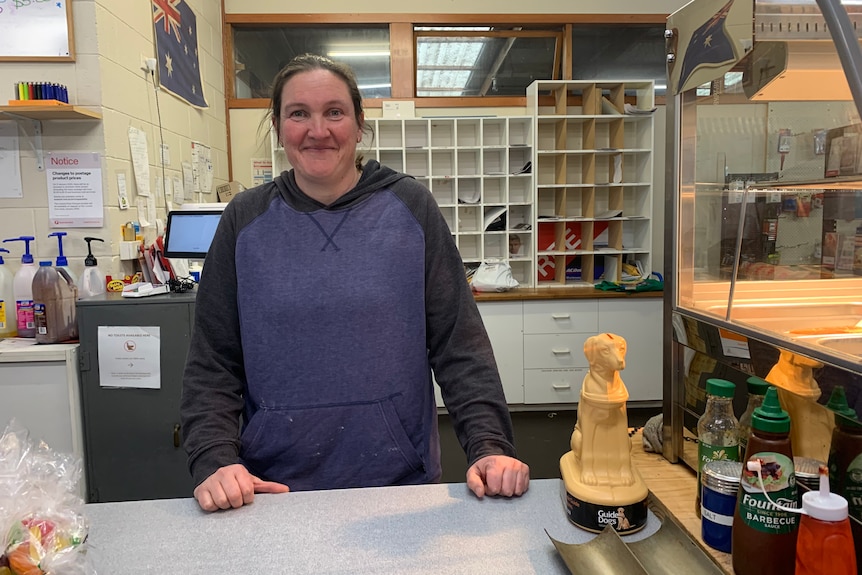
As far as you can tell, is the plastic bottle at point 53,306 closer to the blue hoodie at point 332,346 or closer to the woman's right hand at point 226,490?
the blue hoodie at point 332,346

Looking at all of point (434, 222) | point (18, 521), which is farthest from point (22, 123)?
point (18, 521)

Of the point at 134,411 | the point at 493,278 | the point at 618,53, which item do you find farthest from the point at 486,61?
the point at 134,411

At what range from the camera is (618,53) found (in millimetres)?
4660

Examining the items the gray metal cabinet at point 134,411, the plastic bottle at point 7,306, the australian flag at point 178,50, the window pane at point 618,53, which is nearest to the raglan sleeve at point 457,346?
the gray metal cabinet at point 134,411

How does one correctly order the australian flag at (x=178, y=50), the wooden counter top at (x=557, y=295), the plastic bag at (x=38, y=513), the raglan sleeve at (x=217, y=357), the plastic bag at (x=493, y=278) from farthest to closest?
1. the plastic bag at (x=493, y=278)
2. the wooden counter top at (x=557, y=295)
3. the australian flag at (x=178, y=50)
4. the raglan sleeve at (x=217, y=357)
5. the plastic bag at (x=38, y=513)

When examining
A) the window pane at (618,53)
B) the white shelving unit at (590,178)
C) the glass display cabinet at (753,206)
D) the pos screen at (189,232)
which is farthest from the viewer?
the window pane at (618,53)

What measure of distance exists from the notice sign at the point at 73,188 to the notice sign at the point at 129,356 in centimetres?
60

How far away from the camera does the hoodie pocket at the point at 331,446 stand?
1.22 meters

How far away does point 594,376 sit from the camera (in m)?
0.91

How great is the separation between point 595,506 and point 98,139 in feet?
8.28

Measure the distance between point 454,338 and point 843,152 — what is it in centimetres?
84

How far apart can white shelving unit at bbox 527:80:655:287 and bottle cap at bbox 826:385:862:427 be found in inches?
138

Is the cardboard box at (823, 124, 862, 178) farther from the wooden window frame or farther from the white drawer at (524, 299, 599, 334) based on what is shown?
the wooden window frame

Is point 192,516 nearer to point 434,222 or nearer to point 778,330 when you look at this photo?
point 434,222
